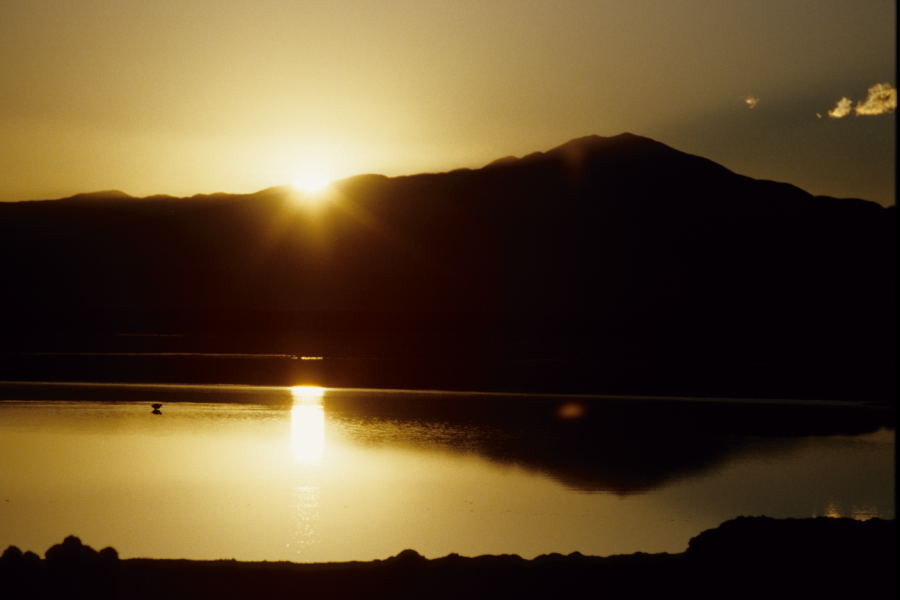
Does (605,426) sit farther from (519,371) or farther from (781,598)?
(519,371)

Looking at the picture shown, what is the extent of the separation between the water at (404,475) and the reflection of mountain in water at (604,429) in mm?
111

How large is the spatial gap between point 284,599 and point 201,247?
597 ft

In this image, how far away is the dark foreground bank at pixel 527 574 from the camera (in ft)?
34.5

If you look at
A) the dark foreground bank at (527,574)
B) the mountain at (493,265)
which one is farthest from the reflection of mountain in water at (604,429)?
the mountain at (493,265)

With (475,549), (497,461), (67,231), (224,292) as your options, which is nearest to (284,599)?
(475,549)

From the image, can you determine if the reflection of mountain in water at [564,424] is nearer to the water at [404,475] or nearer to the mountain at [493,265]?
the water at [404,475]

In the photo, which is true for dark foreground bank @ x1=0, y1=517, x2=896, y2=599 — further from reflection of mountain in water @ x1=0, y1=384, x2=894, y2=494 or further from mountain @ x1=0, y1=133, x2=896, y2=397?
mountain @ x1=0, y1=133, x2=896, y2=397

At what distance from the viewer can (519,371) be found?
58719 millimetres

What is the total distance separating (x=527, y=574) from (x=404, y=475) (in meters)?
8.94

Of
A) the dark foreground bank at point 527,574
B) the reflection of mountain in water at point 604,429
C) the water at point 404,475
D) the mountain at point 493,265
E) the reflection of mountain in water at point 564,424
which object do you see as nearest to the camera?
the dark foreground bank at point 527,574

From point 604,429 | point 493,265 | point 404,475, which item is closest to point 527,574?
point 404,475

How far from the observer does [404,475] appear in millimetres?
20188

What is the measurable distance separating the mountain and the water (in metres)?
53.5

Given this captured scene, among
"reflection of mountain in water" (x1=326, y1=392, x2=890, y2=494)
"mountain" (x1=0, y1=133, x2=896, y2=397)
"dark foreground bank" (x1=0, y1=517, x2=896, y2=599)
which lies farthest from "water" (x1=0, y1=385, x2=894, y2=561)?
"mountain" (x1=0, y1=133, x2=896, y2=397)
